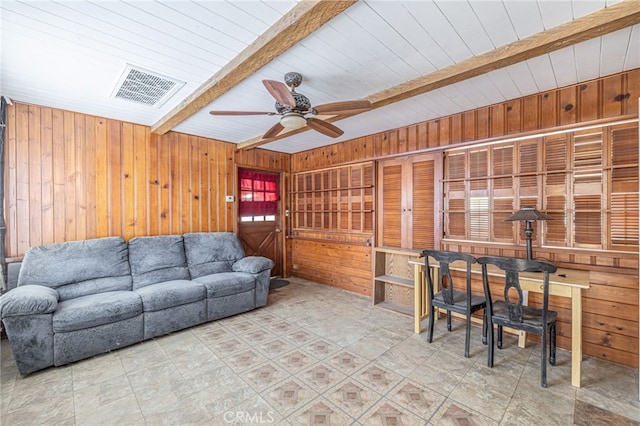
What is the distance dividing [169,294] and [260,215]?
2.44 meters

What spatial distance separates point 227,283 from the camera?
3.46 meters

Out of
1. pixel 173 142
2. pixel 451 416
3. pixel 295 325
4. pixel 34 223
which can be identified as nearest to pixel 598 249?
pixel 451 416

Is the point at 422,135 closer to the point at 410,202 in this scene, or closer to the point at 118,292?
the point at 410,202

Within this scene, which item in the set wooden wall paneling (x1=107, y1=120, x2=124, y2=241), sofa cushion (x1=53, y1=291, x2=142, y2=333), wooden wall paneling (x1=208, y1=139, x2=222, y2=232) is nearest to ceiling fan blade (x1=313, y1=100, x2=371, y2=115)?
sofa cushion (x1=53, y1=291, x2=142, y2=333)

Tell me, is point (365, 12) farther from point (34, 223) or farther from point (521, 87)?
point (34, 223)

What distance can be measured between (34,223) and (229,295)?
2.27 m

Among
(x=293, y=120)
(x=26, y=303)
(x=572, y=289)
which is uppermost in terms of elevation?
(x=293, y=120)

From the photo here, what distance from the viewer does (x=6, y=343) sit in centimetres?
278

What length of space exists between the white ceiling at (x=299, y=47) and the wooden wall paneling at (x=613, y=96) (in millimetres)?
112

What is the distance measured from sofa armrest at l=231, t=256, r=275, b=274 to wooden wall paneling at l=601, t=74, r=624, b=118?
155 inches

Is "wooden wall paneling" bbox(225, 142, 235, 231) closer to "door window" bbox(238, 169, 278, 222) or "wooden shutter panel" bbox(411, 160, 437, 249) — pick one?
"door window" bbox(238, 169, 278, 222)

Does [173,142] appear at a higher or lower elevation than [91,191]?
higher

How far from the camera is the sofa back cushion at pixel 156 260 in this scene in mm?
3375

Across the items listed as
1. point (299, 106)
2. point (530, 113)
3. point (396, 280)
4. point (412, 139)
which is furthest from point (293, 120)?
point (396, 280)
